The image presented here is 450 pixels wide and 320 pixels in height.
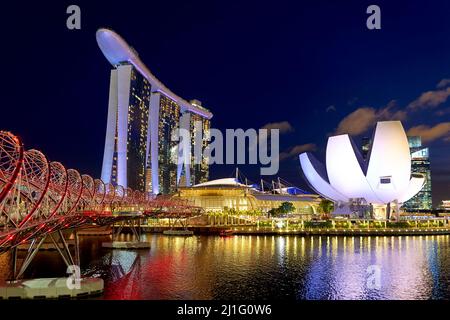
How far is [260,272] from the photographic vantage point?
19.8m

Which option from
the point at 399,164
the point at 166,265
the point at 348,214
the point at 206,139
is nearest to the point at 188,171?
the point at 206,139

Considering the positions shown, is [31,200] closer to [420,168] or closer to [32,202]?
[32,202]

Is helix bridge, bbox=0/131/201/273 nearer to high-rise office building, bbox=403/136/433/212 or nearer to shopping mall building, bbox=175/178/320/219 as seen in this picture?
shopping mall building, bbox=175/178/320/219

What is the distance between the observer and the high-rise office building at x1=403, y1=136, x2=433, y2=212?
A: 120 meters

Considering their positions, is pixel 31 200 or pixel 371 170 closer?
pixel 31 200

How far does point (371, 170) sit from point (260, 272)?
1238 inches

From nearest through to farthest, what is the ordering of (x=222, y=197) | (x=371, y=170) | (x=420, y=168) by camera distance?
1. (x=371, y=170)
2. (x=222, y=197)
3. (x=420, y=168)

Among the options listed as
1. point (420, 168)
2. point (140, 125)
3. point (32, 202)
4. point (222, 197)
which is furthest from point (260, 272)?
point (420, 168)

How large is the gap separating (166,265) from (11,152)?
40.5 feet

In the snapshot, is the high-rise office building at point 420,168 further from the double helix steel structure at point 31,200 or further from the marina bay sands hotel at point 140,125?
the double helix steel structure at point 31,200

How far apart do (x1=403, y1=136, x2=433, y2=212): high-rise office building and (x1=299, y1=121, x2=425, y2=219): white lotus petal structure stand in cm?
7146

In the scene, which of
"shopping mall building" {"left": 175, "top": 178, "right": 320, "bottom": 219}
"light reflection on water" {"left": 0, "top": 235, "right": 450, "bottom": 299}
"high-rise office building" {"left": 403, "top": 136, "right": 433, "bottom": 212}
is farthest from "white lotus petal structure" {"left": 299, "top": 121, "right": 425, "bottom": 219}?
"high-rise office building" {"left": 403, "top": 136, "right": 433, "bottom": 212}

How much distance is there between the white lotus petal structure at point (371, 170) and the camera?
46344mm

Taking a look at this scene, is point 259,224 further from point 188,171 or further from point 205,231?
point 188,171
